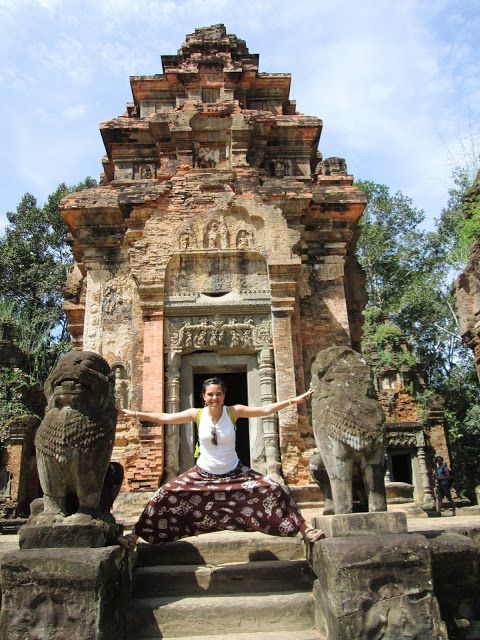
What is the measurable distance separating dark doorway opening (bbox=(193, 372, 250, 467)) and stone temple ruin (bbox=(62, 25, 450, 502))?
0.41 feet

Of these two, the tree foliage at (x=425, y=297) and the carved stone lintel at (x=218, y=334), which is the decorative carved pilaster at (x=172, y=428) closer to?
the carved stone lintel at (x=218, y=334)

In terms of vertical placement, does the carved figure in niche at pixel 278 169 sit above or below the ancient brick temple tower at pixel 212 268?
above

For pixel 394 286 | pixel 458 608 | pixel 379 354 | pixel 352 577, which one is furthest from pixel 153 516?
pixel 394 286

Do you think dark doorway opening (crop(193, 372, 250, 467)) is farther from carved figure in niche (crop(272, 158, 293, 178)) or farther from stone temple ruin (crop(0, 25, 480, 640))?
carved figure in niche (crop(272, 158, 293, 178))

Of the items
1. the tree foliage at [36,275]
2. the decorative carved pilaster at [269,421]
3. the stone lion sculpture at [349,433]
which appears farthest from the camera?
the tree foliage at [36,275]

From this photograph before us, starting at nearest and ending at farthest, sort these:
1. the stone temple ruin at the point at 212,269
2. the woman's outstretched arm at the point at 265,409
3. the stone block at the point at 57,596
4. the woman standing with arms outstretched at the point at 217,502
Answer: the stone block at the point at 57,596 → the woman standing with arms outstretched at the point at 217,502 → the woman's outstretched arm at the point at 265,409 → the stone temple ruin at the point at 212,269

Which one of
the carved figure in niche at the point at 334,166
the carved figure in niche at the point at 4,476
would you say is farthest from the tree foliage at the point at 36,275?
the carved figure in niche at the point at 334,166

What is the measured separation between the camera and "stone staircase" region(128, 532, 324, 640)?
165 inches

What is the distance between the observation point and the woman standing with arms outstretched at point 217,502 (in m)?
4.63

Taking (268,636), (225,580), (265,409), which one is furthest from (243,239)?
(268,636)

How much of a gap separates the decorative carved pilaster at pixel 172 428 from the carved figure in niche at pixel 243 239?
224 cm

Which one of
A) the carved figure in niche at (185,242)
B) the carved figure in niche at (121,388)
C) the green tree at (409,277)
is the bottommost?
the carved figure in niche at (121,388)

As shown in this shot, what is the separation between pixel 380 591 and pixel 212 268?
661cm

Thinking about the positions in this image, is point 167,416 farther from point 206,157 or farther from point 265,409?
point 206,157
